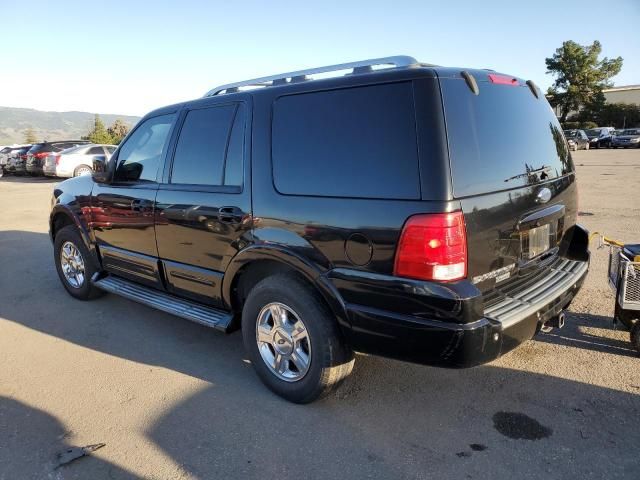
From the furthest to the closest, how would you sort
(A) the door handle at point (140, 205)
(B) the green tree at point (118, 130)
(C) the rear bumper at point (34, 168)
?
(B) the green tree at point (118, 130) → (C) the rear bumper at point (34, 168) → (A) the door handle at point (140, 205)

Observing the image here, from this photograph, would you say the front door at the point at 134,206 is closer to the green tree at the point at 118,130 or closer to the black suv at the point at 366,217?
the black suv at the point at 366,217

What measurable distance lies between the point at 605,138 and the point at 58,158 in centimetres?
3639

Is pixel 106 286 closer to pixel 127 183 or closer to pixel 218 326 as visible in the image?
pixel 127 183

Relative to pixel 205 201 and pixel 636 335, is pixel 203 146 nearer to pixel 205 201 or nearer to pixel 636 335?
pixel 205 201

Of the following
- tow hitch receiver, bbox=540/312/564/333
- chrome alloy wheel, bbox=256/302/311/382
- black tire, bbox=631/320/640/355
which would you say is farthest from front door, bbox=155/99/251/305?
black tire, bbox=631/320/640/355

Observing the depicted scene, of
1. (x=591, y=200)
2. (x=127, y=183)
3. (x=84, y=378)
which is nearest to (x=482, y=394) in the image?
(x=84, y=378)

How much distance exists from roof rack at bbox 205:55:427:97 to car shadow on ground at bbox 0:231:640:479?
6.79 feet

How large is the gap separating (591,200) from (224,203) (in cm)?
988

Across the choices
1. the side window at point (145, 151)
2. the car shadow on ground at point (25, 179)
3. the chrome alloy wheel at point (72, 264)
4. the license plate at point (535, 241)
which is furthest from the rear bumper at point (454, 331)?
the car shadow on ground at point (25, 179)

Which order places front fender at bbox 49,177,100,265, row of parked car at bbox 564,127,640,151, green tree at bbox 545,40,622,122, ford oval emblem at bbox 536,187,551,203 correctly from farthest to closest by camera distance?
green tree at bbox 545,40,622,122
row of parked car at bbox 564,127,640,151
front fender at bbox 49,177,100,265
ford oval emblem at bbox 536,187,551,203

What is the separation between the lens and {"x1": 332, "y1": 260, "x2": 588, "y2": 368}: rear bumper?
8.08ft

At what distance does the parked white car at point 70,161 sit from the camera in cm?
1931

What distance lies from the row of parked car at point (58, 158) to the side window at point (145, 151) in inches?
604

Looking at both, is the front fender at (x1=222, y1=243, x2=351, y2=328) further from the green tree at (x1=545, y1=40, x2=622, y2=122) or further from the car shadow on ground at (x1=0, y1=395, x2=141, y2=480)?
the green tree at (x1=545, y1=40, x2=622, y2=122)
